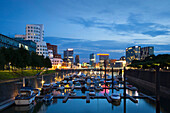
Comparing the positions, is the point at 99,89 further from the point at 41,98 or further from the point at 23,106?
the point at 23,106

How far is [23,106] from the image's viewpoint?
42.1m

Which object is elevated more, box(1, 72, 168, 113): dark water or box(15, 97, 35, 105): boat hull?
box(15, 97, 35, 105): boat hull

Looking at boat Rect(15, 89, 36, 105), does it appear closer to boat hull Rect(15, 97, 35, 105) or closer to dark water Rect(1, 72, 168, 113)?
boat hull Rect(15, 97, 35, 105)

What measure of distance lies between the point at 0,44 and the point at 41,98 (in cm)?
7987

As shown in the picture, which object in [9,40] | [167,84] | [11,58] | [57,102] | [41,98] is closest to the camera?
[57,102]

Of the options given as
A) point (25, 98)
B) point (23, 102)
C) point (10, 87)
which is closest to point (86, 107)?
point (25, 98)

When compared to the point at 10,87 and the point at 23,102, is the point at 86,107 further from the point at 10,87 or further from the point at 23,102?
the point at 10,87

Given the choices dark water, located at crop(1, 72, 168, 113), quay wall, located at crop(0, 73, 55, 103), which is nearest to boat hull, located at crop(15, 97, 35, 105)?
dark water, located at crop(1, 72, 168, 113)

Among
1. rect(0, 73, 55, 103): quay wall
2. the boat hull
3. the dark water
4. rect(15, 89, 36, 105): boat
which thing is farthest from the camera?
rect(0, 73, 55, 103): quay wall

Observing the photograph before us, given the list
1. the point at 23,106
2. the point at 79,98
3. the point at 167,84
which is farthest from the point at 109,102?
the point at 167,84

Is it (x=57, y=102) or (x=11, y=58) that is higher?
(x=11, y=58)

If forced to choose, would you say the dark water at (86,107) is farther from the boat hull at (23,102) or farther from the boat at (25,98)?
Result: the boat at (25,98)

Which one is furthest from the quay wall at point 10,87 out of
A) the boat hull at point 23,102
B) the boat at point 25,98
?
the boat hull at point 23,102

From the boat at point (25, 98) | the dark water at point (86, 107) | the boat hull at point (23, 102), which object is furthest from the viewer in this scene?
the boat at point (25, 98)
